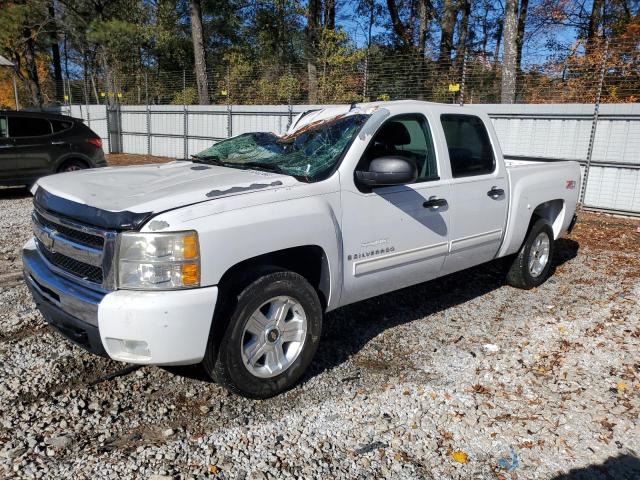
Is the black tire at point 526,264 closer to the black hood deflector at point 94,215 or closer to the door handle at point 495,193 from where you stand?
the door handle at point 495,193

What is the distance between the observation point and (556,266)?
685cm

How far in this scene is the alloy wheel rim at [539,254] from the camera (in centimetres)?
578

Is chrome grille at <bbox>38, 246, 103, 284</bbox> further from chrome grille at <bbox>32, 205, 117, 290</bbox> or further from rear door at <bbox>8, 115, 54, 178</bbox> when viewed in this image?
rear door at <bbox>8, 115, 54, 178</bbox>

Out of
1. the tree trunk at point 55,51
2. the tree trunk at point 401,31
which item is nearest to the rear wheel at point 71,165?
the tree trunk at point 55,51

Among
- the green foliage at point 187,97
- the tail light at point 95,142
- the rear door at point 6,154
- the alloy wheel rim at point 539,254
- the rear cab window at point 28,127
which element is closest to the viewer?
the alloy wheel rim at point 539,254

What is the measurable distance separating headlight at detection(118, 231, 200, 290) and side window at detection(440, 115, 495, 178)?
253 centimetres

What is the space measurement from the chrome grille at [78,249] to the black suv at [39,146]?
7.56m

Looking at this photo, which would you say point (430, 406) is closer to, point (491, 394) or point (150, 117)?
point (491, 394)

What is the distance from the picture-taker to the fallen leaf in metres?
2.90

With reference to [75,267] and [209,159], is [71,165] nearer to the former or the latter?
[209,159]

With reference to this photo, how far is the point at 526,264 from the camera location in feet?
18.7

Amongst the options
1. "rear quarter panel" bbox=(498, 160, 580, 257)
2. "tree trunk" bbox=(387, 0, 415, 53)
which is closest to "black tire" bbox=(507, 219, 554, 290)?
"rear quarter panel" bbox=(498, 160, 580, 257)

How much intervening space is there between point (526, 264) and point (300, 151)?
3.01 meters

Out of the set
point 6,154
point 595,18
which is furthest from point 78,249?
point 595,18
